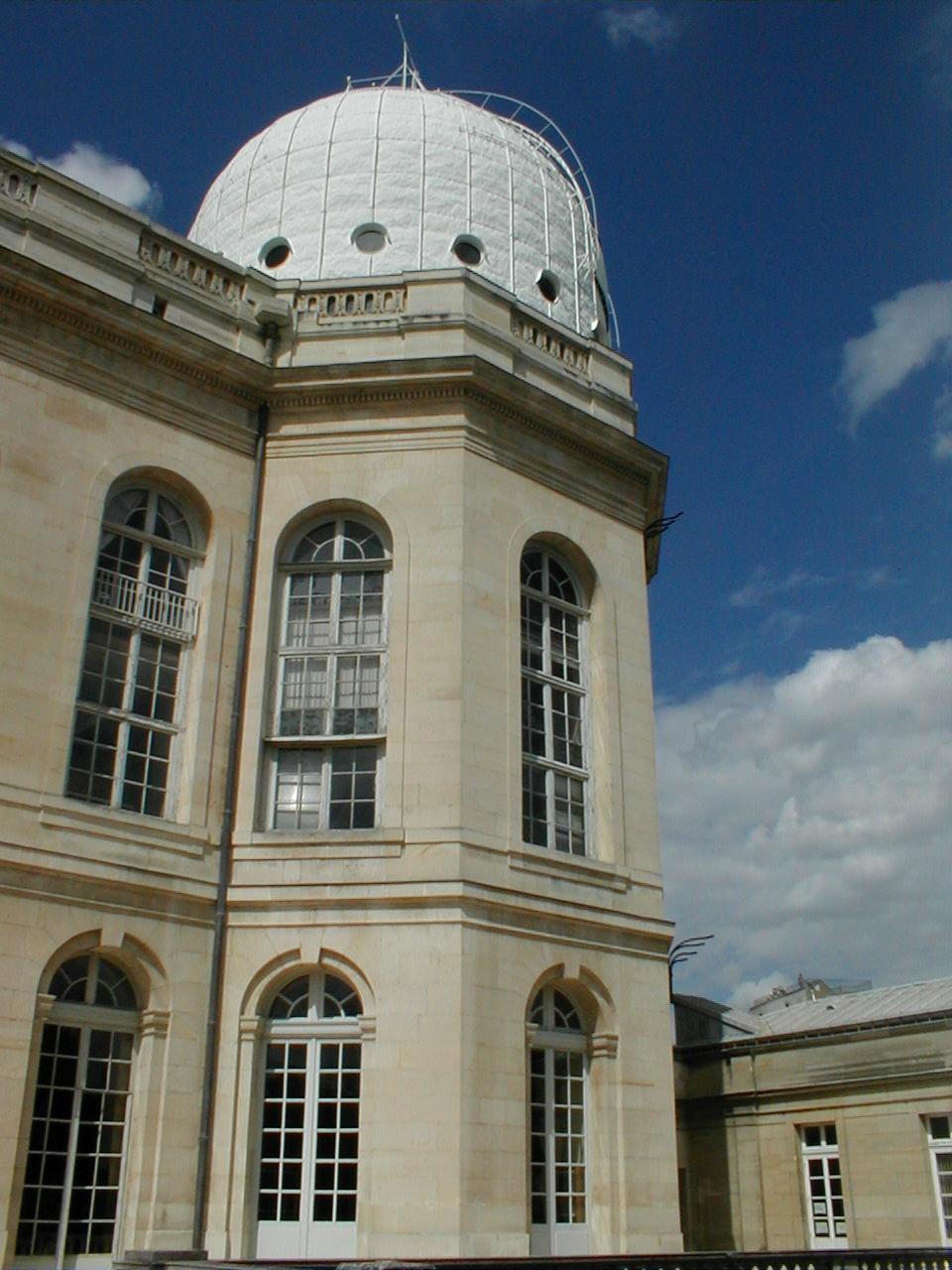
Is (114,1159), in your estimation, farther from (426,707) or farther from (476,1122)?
(426,707)

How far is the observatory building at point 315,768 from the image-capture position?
15867 millimetres

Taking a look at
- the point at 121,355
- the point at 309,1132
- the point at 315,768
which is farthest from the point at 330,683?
the point at 309,1132

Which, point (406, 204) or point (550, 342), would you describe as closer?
point (550, 342)

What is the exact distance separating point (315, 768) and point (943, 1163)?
11547mm

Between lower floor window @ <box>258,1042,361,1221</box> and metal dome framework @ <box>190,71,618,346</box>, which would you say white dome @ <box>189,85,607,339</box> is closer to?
metal dome framework @ <box>190,71,618,346</box>

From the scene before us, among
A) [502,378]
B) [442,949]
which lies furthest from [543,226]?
[442,949]

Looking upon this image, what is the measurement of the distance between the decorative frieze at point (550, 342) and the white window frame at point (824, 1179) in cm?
1341

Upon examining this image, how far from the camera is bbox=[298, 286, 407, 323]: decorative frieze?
20797 millimetres

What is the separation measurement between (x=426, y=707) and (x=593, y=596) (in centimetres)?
412

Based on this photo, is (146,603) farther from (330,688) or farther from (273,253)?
(273,253)

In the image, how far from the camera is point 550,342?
72.3ft

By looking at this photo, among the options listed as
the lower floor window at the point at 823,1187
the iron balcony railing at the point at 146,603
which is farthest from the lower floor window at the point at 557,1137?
the iron balcony railing at the point at 146,603

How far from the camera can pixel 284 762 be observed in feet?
60.6

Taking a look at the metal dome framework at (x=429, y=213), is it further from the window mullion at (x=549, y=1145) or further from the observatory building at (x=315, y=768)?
the window mullion at (x=549, y=1145)
